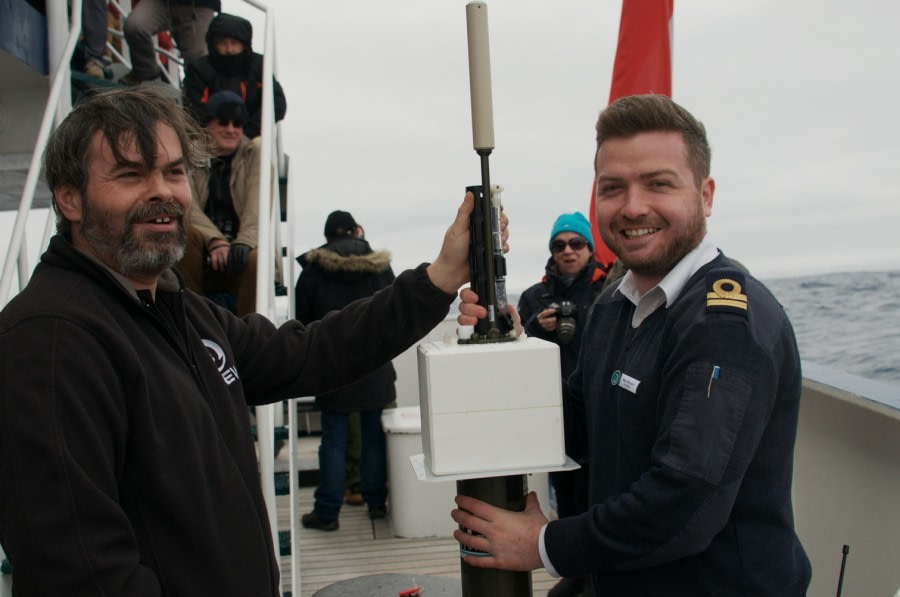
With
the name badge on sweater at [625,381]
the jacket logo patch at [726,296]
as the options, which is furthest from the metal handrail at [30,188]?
the jacket logo patch at [726,296]

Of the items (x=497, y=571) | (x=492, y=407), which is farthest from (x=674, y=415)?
(x=497, y=571)

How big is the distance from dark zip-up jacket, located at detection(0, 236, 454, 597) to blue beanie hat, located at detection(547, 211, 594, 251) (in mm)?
3005

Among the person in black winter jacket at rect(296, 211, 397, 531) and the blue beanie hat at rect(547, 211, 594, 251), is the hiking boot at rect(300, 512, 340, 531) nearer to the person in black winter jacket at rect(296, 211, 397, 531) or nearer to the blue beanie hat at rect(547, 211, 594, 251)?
the person in black winter jacket at rect(296, 211, 397, 531)

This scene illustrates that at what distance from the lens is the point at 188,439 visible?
5.18 ft

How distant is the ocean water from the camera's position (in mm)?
4430

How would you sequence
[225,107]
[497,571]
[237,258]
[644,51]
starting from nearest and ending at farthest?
1. [497,571]
2. [237,258]
3. [225,107]
4. [644,51]

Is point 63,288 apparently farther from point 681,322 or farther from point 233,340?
point 681,322

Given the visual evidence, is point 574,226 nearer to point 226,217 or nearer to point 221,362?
point 226,217

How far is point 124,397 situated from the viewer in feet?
4.97

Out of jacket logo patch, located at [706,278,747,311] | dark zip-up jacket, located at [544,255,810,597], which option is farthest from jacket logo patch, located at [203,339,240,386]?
jacket logo patch, located at [706,278,747,311]

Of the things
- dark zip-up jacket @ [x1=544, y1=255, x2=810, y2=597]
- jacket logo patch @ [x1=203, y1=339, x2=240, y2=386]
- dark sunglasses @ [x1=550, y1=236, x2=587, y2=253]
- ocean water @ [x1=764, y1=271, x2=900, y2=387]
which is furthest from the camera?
dark sunglasses @ [x1=550, y1=236, x2=587, y2=253]

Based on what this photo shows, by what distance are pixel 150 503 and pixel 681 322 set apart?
109cm

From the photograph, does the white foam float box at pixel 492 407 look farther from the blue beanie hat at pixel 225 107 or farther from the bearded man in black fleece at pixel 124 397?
the blue beanie hat at pixel 225 107

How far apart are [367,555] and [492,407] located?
383 centimetres
